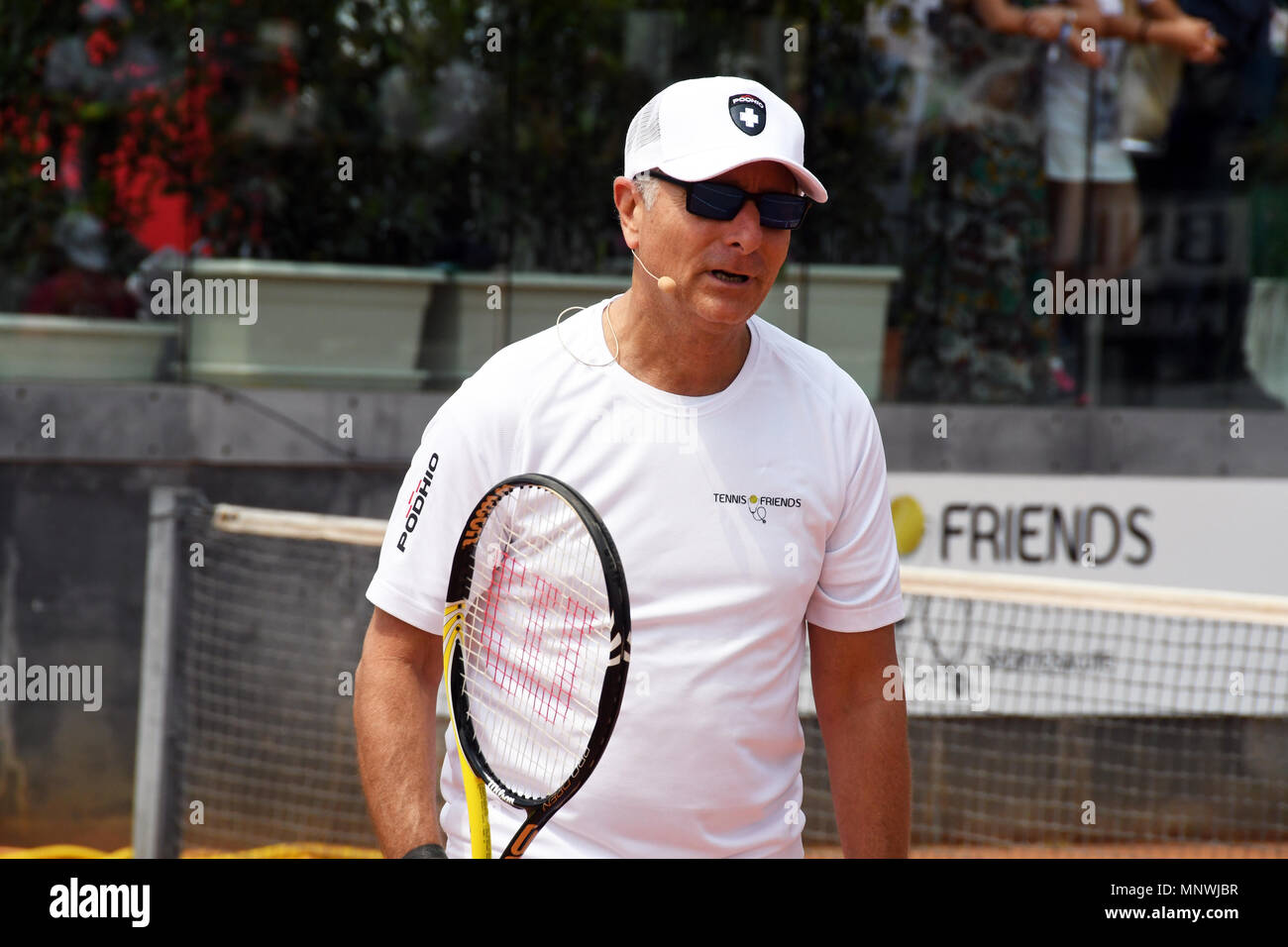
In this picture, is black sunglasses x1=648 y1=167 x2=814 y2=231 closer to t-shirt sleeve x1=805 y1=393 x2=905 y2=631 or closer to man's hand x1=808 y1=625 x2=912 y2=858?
Result: t-shirt sleeve x1=805 y1=393 x2=905 y2=631

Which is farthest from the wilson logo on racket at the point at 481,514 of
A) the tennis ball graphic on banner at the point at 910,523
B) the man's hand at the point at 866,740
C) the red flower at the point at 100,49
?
the red flower at the point at 100,49

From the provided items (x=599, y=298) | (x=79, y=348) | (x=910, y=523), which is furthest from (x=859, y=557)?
(x=79, y=348)

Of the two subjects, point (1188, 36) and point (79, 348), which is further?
point (1188, 36)

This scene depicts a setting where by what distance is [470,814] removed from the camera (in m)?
2.24

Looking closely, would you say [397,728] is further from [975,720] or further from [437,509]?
[975,720]

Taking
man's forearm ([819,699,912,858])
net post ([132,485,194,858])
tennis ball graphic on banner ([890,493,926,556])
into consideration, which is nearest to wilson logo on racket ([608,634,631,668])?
man's forearm ([819,699,912,858])

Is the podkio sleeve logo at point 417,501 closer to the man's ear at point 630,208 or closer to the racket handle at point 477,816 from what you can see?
the racket handle at point 477,816

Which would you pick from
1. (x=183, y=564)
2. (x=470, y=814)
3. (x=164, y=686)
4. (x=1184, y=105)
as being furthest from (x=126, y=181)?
(x=470, y=814)

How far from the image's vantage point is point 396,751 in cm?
229

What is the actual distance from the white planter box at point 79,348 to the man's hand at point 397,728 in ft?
16.9

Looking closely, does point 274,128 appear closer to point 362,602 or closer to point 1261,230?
point 362,602

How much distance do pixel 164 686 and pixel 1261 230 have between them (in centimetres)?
578

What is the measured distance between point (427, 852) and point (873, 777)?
76 centimetres

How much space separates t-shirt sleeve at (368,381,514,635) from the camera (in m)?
2.27
